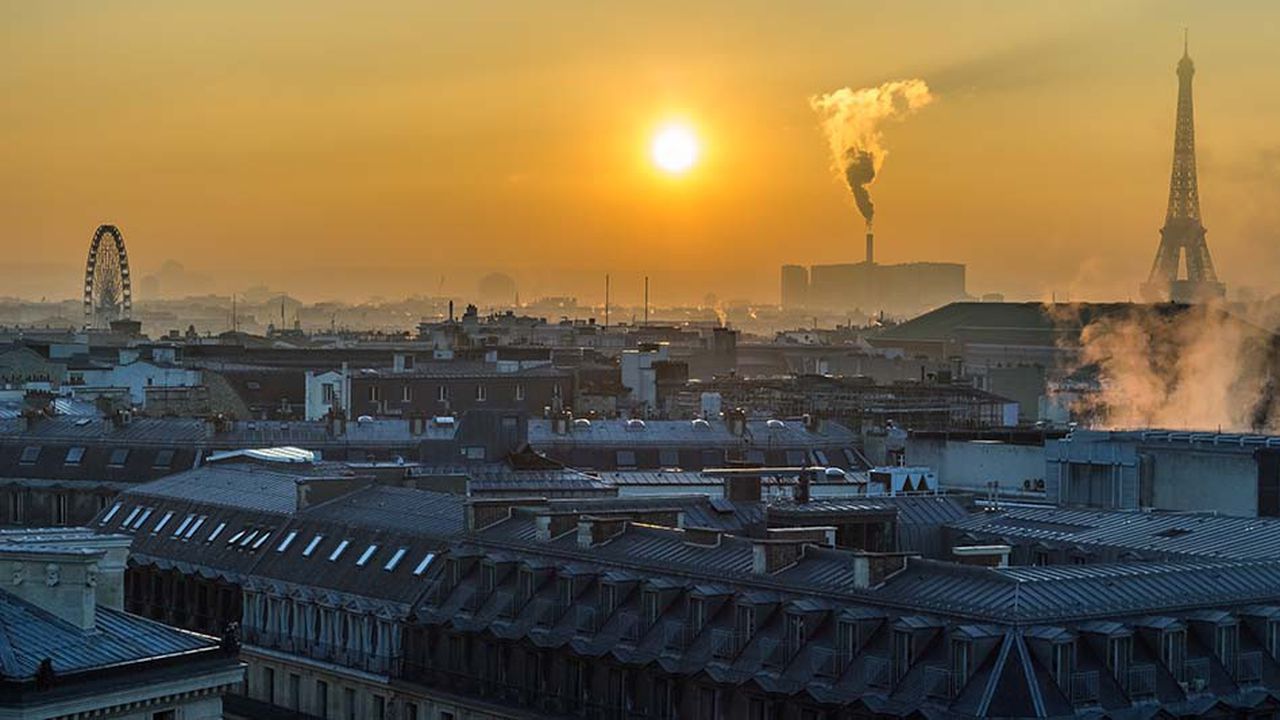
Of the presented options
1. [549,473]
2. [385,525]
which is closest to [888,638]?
[385,525]

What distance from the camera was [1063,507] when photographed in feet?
239

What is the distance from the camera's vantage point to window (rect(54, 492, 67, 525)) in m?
97.4

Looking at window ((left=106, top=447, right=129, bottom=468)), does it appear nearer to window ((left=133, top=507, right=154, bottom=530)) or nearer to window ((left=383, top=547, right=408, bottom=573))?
window ((left=133, top=507, right=154, bottom=530))

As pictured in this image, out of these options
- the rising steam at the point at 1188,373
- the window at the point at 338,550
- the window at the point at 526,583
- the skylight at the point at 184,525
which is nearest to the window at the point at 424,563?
the window at the point at 338,550

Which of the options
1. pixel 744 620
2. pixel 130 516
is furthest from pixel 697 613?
pixel 130 516

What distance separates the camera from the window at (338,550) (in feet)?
228

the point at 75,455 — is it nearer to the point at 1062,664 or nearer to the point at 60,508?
the point at 60,508

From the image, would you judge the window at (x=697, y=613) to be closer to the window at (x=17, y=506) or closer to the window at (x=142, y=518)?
the window at (x=142, y=518)

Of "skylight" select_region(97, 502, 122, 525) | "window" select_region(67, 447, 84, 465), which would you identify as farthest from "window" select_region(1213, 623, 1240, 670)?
"window" select_region(67, 447, 84, 465)

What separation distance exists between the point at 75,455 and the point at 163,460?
3.70m

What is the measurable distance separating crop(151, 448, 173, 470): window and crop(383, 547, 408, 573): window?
3328 centimetres

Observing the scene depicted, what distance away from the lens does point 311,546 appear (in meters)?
71.1

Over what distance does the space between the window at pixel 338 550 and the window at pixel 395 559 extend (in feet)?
8.67

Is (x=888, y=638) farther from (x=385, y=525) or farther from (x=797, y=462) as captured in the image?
(x=797, y=462)
